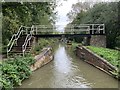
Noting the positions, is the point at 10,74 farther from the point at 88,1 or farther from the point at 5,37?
the point at 88,1

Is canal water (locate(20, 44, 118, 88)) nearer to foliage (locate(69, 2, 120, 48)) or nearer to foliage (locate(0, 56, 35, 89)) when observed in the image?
foliage (locate(0, 56, 35, 89))

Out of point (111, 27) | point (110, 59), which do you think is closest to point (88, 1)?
point (111, 27)

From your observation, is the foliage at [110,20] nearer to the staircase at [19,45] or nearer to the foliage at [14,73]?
the staircase at [19,45]

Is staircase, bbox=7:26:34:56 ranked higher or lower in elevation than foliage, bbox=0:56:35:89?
higher

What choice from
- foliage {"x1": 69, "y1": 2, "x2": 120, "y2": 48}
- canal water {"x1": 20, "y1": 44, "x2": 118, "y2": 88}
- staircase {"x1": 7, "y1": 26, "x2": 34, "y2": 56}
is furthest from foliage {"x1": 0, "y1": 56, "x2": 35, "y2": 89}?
foliage {"x1": 69, "y1": 2, "x2": 120, "y2": 48}

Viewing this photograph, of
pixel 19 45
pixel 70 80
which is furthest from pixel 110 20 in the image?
pixel 70 80

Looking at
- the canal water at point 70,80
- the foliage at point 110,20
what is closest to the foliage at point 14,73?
the canal water at point 70,80

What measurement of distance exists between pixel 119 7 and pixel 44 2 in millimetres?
7771

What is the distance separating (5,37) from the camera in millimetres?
16984

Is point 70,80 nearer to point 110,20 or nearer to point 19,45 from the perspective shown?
point 19,45

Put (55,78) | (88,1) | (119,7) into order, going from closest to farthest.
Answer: (55,78) < (119,7) < (88,1)

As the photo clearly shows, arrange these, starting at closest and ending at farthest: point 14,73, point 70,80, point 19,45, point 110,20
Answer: point 14,73 → point 70,80 → point 19,45 → point 110,20

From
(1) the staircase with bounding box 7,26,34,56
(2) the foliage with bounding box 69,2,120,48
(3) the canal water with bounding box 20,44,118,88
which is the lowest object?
(3) the canal water with bounding box 20,44,118,88

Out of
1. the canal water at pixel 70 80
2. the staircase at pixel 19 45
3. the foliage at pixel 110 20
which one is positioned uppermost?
the foliage at pixel 110 20
